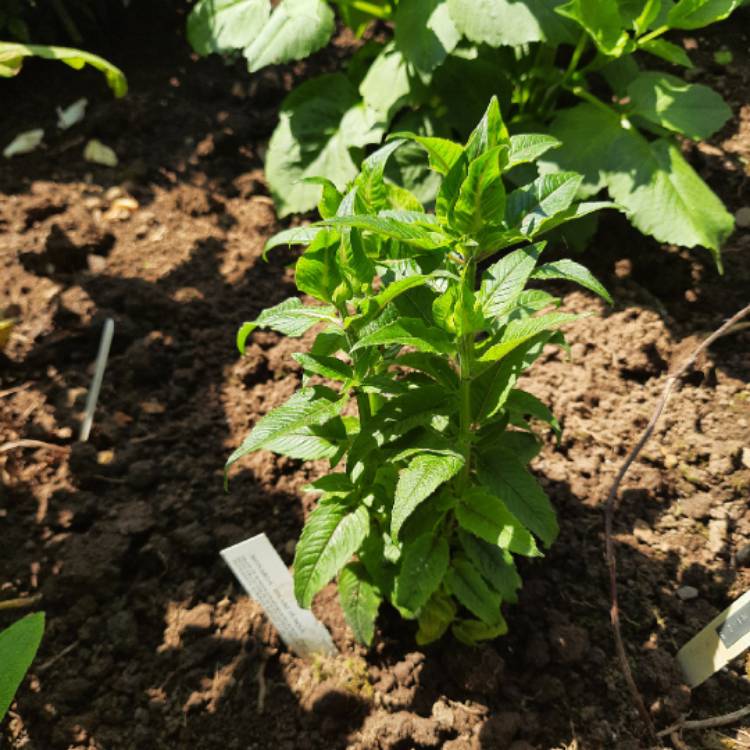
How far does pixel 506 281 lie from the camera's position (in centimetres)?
129

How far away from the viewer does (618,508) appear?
2.02m

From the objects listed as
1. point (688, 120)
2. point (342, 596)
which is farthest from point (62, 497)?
point (688, 120)

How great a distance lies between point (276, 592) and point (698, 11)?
92.2 inches

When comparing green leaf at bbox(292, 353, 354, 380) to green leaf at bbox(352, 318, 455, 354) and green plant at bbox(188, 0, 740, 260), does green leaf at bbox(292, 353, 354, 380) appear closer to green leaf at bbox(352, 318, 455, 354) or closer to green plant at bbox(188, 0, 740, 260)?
green leaf at bbox(352, 318, 455, 354)

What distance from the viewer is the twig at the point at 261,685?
1.78m

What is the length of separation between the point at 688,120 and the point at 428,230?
1.73 m

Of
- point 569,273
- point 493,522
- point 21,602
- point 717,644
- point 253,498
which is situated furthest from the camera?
point 253,498

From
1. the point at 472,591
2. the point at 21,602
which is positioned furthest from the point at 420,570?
the point at 21,602

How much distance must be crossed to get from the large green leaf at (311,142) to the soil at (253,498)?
0.26 metres

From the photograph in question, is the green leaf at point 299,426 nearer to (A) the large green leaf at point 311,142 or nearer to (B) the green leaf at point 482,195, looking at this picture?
(B) the green leaf at point 482,195

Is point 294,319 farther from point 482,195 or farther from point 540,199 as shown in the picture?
point 540,199

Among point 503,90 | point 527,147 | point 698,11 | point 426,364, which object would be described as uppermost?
point 527,147

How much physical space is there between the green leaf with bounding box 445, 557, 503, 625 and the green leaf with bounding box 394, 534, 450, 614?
0.13 m

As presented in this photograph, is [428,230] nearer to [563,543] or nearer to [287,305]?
[287,305]
